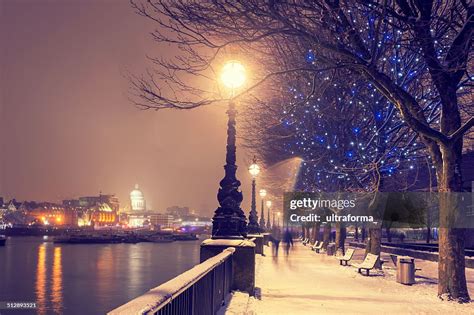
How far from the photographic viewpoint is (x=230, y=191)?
14.9 meters

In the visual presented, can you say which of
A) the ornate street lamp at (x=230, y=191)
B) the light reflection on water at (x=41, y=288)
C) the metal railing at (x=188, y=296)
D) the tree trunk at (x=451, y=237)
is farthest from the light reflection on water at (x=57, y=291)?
the metal railing at (x=188, y=296)

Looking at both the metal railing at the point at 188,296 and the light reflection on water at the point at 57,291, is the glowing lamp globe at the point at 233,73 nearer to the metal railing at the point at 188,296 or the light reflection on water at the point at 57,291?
the metal railing at the point at 188,296

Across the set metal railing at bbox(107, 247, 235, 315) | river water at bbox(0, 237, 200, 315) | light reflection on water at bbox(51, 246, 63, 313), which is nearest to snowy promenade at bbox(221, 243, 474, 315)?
metal railing at bbox(107, 247, 235, 315)

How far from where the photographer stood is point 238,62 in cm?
1405

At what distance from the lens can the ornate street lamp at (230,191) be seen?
14.1m

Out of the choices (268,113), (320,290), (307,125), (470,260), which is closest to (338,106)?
(307,125)

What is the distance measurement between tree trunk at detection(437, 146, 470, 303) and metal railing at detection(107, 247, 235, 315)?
19.1 ft

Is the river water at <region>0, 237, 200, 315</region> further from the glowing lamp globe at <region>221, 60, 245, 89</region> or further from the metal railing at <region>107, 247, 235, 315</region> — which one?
the metal railing at <region>107, 247, 235, 315</region>

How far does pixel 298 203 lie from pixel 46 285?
29.2 m

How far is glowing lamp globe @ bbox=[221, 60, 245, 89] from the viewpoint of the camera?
1402 cm

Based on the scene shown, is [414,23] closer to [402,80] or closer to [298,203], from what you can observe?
[402,80]

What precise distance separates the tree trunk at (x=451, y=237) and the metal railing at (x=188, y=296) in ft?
19.1

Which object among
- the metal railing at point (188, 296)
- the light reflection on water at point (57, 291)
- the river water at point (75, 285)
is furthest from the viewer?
the river water at point (75, 285)

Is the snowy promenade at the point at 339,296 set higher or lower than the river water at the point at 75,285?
higher
